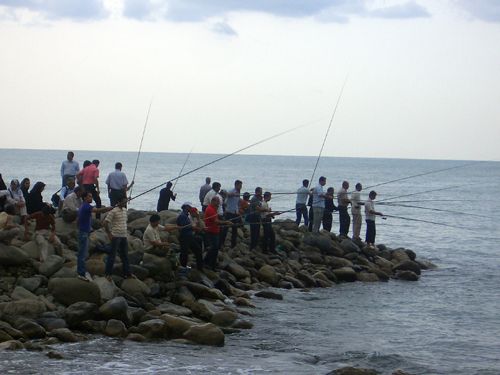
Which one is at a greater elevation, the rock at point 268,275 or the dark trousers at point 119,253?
the dark trousers at point 119,253

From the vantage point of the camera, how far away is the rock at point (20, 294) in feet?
52.0

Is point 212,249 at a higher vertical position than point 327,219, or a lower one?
lower

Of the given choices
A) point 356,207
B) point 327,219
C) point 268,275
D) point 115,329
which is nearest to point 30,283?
point 115,329

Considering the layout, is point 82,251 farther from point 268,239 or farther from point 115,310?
point 268,239

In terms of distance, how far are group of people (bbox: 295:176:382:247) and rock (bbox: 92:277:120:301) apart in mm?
9201

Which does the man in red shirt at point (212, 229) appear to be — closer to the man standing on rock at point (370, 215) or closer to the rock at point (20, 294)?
the rock at point (20, 294)

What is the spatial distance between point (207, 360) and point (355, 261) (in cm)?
1198

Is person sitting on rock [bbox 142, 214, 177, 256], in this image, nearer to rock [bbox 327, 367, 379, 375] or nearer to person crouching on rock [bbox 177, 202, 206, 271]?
person crouching on rock [bbox 177, 202, 206, 271]

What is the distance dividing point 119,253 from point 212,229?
2855 mm

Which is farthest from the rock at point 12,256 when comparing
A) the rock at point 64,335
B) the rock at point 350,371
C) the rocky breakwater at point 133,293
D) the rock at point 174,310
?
the rock at point 350,371

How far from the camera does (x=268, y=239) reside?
24.3 meters

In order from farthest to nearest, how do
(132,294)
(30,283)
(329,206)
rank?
(329,206) < (132,294) < (30,283)

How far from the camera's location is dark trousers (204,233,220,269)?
792 inches

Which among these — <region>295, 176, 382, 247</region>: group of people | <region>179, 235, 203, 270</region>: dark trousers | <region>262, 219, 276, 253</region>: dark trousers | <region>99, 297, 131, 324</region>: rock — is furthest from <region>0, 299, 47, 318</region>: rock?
<region>295, 176, 382, 247</region>: group of people
